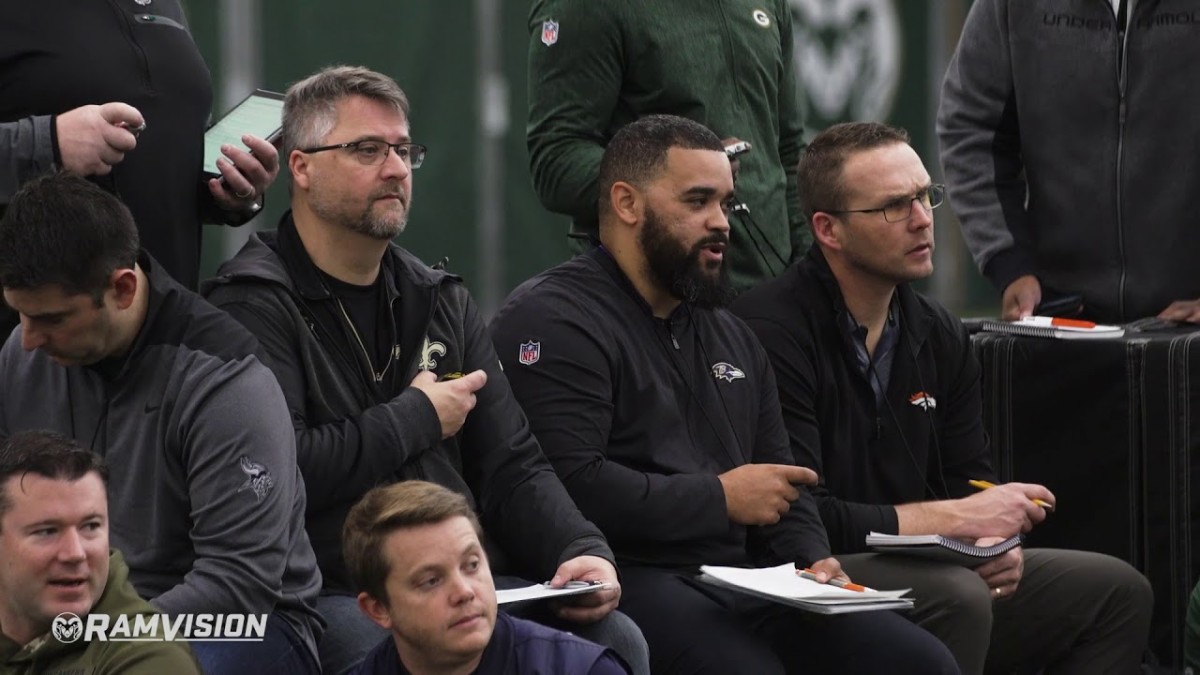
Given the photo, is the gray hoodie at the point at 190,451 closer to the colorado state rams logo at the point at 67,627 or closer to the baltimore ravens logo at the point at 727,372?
the colorado state rams logo at the point at 67,627

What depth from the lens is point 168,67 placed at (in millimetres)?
4195

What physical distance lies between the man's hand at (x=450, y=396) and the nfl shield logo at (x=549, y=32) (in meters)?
1.33

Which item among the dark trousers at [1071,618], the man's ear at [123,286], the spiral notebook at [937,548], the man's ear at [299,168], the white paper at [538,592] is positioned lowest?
the dark trousers at [1071,618]

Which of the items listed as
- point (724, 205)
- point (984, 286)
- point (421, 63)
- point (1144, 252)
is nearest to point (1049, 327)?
point (1144, 252)

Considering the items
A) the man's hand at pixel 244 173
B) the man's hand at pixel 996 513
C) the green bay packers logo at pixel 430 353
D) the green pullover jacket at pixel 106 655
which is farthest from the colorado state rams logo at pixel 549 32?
the green pullover jacket at pixel 106 655

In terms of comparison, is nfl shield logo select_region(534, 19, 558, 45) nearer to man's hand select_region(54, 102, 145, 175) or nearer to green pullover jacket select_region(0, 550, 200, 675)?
man's hand select_region(54, 102, 145, 175)

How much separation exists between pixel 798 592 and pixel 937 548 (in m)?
0.69

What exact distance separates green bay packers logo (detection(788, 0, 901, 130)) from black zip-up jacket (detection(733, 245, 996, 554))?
669 centimetres

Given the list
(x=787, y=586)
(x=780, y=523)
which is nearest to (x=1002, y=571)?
(x=780, y=523)

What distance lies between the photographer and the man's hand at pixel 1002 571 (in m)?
4.85

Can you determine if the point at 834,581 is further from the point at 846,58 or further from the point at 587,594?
the point at 846,58

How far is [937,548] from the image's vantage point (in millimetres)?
4668

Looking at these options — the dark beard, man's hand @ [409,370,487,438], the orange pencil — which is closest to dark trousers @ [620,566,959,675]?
the orange pencil

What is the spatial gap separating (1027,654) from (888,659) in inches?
A: 38.2
